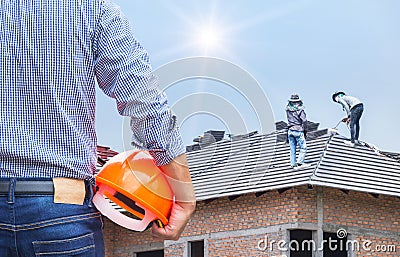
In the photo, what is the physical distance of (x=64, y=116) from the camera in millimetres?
2266

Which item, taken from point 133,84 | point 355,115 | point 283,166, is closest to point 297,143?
point 283,166

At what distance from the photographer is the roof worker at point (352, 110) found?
2180 centimetres

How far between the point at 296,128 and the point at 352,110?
1.98 meters

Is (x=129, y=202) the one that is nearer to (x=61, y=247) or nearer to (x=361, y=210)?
(x=61, y=247)

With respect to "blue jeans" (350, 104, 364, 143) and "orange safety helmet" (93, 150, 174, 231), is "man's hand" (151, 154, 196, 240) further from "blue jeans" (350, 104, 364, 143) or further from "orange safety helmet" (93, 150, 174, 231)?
"blue jeans" (350, 104, 364, 143)

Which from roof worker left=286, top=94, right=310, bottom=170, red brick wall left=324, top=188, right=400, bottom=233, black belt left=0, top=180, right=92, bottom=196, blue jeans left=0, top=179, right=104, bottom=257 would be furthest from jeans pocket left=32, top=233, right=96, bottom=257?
roof worker left=286, top=94, right=310, bottom=170

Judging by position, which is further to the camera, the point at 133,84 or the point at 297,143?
the point at 297,143

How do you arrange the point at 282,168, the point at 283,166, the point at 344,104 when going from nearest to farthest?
the point at 282,168 → the point at 283,166 → the point at 344,104

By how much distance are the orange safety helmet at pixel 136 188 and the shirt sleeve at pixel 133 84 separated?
0.24ft

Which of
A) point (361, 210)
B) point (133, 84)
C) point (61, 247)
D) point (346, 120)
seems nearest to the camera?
point (61, 247)

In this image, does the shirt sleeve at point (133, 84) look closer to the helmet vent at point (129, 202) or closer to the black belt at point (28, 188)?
the helmet vent at point (129, 202)

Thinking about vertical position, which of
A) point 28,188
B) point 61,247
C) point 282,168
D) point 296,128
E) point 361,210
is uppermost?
point 296,128

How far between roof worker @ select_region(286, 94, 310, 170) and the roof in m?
0.21

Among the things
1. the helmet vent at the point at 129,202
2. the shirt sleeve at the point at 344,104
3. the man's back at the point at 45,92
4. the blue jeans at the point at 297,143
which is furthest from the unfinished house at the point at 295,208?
the man's back at the point at 45,92
